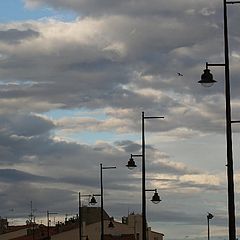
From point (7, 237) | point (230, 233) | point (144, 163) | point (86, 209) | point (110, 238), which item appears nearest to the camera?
point (230, 233)

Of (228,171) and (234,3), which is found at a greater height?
(234,3)

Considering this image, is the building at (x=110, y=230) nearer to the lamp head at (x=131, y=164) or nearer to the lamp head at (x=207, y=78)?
the lamp head at (x=131, y=164)

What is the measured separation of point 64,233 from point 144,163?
308 feet

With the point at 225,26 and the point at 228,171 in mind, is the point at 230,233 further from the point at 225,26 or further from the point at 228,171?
the point at 225,26

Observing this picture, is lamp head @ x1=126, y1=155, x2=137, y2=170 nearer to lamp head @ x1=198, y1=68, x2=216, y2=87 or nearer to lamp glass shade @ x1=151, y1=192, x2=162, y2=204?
lamp glass shade @ x1=151, y1=192, x2=162, y2=204

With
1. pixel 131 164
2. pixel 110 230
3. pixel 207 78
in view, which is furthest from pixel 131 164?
pixel 110 230

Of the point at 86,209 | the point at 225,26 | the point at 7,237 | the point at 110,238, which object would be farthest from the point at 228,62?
the point at 7,237

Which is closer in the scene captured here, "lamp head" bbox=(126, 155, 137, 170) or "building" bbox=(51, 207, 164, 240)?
"lamp head" bbox=(126, 155, 137, 170)

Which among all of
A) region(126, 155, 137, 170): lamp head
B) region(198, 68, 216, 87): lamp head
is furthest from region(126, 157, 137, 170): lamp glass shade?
region(198, 68, 216, 87): lamp head

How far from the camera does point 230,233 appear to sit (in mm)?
27812

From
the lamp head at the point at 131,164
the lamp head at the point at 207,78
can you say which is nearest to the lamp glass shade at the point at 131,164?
the lamp head at the point at 131,164

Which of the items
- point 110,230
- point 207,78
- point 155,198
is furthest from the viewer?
point 110,230

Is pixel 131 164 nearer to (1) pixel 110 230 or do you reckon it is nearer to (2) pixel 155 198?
(2) pixel 155 198

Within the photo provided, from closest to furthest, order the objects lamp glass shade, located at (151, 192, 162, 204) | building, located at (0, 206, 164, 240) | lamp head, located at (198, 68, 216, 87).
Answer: lamp head, located at (198, 68, 216, 87), lamp glass shade, located at (151, 192, 162, 204), building, located at (0, 206, 164, 240)
